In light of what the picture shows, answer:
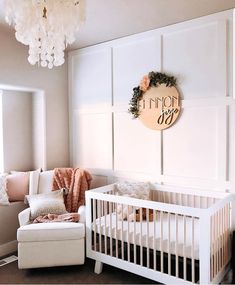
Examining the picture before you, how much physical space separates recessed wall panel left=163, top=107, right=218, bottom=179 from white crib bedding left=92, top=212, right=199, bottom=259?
506mm

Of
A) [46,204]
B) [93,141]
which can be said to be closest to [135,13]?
[93,141]

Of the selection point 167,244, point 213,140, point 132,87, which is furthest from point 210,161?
point 132,87

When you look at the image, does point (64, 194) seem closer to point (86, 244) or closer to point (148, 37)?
point (86, 244)

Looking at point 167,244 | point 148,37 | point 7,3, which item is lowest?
point 167,244

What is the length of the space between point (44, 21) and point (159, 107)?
160 centimetres

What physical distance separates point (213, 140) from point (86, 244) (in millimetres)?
1642

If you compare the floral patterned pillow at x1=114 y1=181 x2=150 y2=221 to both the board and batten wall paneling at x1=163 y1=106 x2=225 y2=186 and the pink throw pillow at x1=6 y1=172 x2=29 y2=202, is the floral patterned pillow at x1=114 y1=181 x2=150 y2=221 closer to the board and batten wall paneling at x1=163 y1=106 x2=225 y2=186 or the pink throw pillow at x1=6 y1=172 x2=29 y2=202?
the board and batten wall paneling at x1=163 y1=106 x2=225 y2=186

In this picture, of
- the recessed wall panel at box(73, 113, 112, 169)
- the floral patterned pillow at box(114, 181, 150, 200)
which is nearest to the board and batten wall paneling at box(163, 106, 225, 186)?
the floral patterned pillow at box(114, 181, 150, 200)

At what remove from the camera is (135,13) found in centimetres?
270

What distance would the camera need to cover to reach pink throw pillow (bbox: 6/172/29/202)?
130 inches

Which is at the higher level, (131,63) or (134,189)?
(131,63)

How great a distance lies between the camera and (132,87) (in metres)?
3.34

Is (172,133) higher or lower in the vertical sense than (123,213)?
higher

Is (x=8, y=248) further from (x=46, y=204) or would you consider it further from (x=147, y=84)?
(x=147, y=84)
